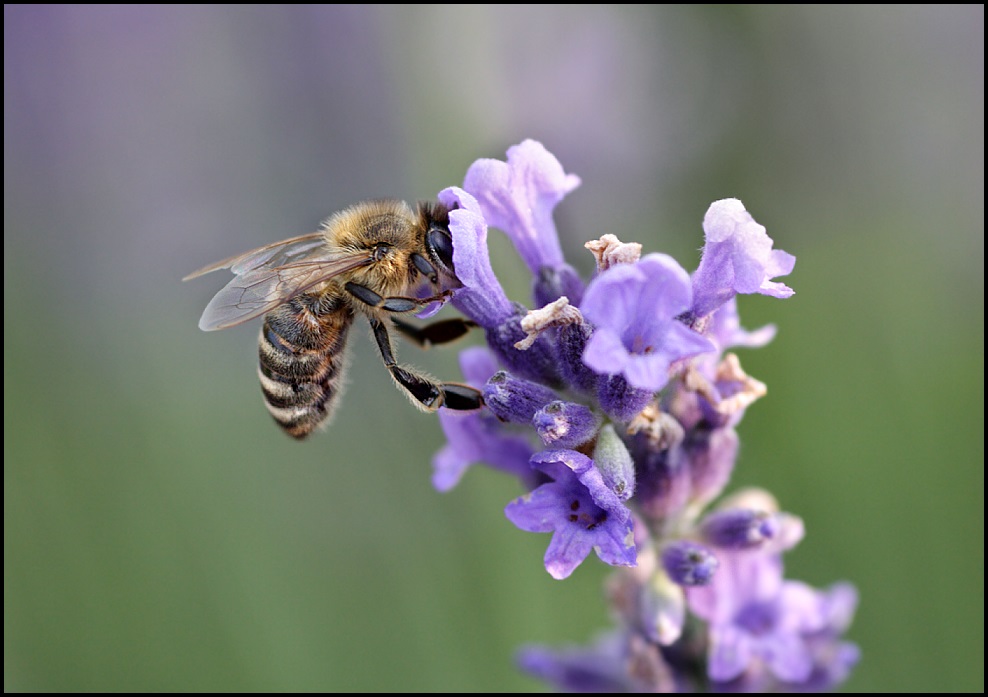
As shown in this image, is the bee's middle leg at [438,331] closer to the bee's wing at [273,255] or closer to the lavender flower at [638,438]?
the lavender flower at [638,438]

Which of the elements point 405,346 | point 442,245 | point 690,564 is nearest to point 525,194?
point 442,245

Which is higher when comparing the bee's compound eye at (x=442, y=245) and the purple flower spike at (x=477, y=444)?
the bee's compound eye at (x=442, y=245)

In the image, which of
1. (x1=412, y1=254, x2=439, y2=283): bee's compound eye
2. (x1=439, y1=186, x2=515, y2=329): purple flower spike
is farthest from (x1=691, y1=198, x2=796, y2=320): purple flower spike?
(x1=412, y1=254, x2=439, y2=283): bee's compound eye

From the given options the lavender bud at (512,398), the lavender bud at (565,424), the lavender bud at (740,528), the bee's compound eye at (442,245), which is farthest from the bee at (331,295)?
the lavender bud at (740,528)

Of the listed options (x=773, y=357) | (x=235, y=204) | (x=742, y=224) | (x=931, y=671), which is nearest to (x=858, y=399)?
(x=773, y=357)

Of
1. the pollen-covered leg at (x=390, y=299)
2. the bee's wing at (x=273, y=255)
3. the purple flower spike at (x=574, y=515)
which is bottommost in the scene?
the purple flower spike at (x=574, y=515)

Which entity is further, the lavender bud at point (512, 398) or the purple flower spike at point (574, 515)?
the lavender bud at point (512, 398)

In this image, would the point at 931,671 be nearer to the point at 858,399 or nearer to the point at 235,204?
the point at 858,399

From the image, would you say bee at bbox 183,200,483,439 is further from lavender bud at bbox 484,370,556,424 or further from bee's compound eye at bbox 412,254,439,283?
lavender bud at bbox 484,370,556,424
